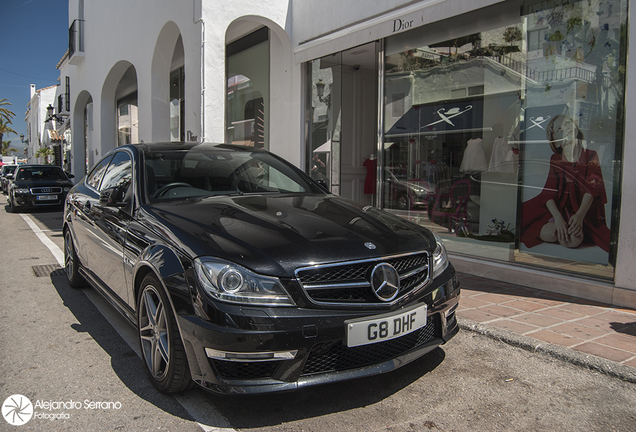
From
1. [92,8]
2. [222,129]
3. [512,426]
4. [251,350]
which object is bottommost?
[512,426]

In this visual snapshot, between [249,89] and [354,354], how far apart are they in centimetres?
1001

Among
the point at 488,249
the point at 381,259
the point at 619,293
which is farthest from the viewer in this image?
the point at 488,249

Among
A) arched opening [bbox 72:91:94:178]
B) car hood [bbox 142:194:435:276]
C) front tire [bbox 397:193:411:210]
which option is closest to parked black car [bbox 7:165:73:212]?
arched opening [bbox 72:91:94:178]

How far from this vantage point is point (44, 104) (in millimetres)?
53031

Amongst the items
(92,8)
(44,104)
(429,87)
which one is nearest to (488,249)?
(429,87)

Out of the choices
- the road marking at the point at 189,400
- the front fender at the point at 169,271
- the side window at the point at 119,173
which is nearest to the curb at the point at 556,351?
the road marking at the point at 189,400

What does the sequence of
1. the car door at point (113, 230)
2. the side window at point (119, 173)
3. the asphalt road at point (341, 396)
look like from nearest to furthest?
the asphalt road at point (341, 396) < the car door at point (113, 230) < the side window at point (119, 173)

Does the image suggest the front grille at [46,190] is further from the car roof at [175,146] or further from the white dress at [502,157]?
the white dress at [502,157]

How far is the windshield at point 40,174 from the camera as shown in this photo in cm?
1526

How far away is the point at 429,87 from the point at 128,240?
17.9 feet

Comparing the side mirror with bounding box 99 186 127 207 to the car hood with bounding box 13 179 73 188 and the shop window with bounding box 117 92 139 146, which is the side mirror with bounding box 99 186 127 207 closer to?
the car hood with bounding box 13 179 73 188

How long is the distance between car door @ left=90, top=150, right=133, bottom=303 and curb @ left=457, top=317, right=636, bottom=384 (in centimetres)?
273

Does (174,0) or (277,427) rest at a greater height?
(174,0)

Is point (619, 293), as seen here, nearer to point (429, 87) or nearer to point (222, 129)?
point (429, 87)
